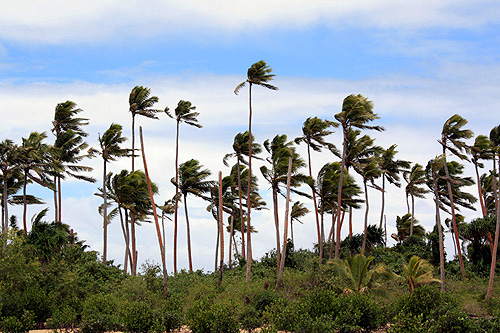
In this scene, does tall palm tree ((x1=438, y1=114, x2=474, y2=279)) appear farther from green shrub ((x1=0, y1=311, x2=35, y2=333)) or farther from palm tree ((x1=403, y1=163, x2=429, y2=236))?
green shrub ((x1=0, y1=311, x2=35, y2=333))

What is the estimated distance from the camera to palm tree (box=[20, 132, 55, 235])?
37375 millimetres

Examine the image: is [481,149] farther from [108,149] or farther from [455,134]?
[108,149]

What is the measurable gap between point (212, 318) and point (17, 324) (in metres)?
8.47

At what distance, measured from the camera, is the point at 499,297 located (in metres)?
33.8

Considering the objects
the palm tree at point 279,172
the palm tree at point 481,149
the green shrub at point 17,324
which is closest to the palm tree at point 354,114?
the palm tree at point 279,172

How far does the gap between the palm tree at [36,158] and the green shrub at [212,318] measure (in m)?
19.5

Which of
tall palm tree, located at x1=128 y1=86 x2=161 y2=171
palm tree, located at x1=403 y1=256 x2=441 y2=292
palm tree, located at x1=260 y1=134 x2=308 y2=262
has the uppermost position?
tall palm tree, located at x1=128 y1=86 x2=161 y2=171

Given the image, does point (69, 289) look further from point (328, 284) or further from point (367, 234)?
point (367, 234)

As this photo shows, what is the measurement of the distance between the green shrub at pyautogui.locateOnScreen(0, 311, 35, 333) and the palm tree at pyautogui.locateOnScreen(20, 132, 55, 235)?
1449cm

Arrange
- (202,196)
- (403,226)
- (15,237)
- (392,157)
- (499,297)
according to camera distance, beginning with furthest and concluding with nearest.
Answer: (403,226)
(392,157)
(202,196)
(499,297)
(15,237)

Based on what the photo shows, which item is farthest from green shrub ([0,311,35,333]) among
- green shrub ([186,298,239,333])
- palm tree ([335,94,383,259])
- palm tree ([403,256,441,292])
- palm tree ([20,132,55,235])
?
palm tree ([335,94,383,259])

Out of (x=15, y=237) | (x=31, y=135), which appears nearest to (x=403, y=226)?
(x=31, y=135)

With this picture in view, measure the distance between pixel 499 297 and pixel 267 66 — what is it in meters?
22.2

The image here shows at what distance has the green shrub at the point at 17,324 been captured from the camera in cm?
2356
